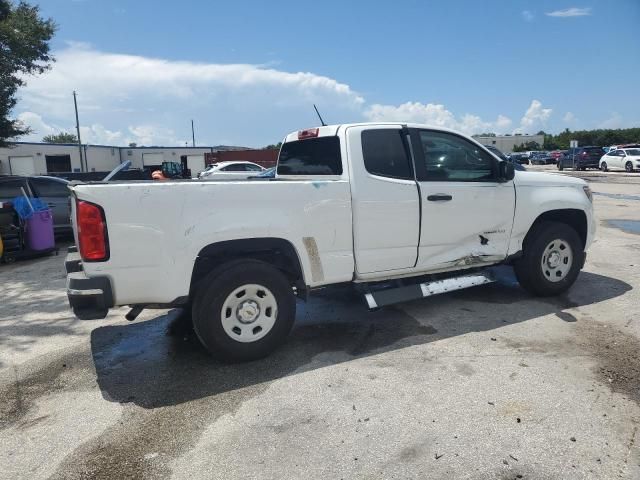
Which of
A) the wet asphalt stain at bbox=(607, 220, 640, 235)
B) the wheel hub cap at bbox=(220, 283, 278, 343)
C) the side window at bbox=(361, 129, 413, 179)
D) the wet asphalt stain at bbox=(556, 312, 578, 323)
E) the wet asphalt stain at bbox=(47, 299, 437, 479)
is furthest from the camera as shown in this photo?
the wet asphalt stain at bbox=(607, 220, 640, 235)

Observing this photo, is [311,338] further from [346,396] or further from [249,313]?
[346,396]

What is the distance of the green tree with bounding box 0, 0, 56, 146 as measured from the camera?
16234 mm

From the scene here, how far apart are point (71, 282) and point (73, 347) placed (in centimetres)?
137

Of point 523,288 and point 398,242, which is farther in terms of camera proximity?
point 523,288

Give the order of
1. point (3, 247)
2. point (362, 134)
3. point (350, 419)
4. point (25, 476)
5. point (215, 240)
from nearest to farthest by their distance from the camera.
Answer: point (25, 476)
point (350, 419)
point (215, 240)
point (362, 134)
point (3, 247)

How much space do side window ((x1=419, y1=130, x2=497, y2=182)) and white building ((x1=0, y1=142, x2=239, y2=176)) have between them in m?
38.0

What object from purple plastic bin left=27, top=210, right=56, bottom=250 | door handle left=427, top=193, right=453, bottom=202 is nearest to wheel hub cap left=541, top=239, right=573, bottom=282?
door handle left=427, top=193, right=453, bottom=202

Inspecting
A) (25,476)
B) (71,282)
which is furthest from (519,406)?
(71,282)

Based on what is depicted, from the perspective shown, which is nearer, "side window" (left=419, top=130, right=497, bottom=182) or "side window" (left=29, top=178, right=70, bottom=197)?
"side window" (left=419, top=130, right=497, bottom=182)

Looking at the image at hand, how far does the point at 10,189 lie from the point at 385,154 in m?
9.01

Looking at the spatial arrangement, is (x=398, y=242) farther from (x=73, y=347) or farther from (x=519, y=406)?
(x=73, y=347)

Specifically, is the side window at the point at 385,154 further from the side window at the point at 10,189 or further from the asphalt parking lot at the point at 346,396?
the side window at the point at 10,189

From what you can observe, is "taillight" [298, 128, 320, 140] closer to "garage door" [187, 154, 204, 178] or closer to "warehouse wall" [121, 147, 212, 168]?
"garage door" [187, 154, 204, 178]

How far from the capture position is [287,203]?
4.07 metres
